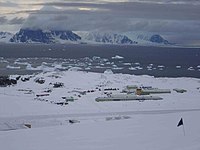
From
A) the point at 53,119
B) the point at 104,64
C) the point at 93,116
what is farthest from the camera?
the point at 104,64

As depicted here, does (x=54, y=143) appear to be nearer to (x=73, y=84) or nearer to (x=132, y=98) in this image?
(x=132, y=98)

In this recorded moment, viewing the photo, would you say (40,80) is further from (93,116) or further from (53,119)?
(53,119)

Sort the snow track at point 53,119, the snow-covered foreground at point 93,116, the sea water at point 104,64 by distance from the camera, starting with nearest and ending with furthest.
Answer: the snow-covered foreground at point 93,116 < the snow track at point 53,119 < the sea water at point 104,64

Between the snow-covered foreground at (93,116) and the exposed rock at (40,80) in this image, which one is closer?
the snow-covered foreground at (93,116)

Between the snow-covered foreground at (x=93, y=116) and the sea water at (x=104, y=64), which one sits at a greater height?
the snow-covered foreground at (x=93, y=116)

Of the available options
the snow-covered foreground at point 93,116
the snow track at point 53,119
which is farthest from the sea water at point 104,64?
the snow track at point 53,119

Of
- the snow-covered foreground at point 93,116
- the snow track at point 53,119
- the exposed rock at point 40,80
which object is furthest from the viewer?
the exposed rock at point 40,80

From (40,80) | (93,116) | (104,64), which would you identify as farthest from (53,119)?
(104,64)

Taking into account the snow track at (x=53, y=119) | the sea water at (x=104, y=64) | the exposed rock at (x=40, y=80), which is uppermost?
the snow track at (x=53, y=119)

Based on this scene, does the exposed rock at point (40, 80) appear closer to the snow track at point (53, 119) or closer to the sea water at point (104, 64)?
the snow track at point (53, 119)

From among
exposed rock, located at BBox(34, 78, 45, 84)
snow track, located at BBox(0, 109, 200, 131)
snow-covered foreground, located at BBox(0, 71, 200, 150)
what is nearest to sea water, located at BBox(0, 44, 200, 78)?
exposed rock, located at BBox(34, 78, 45, 84)
